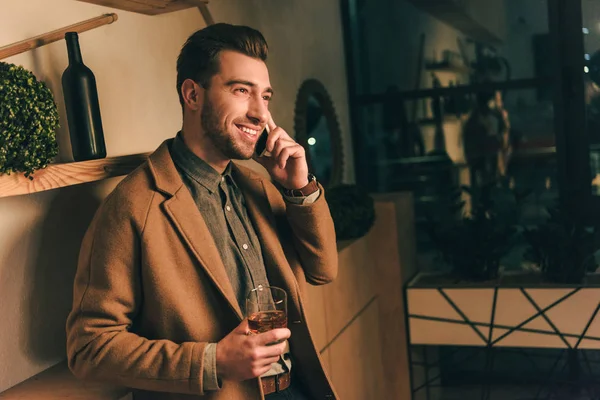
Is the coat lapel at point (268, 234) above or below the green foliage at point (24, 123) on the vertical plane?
below

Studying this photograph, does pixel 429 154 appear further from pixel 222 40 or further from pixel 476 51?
pixel 222 40

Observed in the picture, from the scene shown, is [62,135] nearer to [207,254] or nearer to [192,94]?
[192,94]

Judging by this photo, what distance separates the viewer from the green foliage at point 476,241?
11.2 feet

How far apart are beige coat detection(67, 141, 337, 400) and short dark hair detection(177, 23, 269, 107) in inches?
8.1

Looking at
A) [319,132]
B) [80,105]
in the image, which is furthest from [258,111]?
[319,132]

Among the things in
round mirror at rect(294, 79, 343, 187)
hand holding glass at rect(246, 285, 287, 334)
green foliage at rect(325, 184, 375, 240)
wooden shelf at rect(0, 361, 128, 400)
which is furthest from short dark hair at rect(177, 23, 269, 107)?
round mirror at rect(294, 79, 343, 187)

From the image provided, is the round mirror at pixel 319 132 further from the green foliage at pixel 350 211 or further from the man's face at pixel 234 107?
the man's face at pixel 234 107

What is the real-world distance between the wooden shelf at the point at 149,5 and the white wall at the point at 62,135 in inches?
1.7

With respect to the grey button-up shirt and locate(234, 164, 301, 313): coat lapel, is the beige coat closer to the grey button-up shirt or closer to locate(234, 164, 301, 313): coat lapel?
the grey button-up shirt

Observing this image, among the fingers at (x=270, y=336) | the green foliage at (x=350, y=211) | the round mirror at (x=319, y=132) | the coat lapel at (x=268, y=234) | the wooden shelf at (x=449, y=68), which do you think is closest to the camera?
the fingers at (x=270, y=336)

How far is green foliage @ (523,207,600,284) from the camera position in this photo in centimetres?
323

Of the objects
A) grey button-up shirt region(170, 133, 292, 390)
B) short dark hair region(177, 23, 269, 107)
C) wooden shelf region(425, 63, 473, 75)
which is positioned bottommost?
grey button-up shirt region(170, 133, 292, 390)

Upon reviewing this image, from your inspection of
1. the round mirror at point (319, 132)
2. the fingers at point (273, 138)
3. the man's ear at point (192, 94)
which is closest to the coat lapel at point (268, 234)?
the fingers at point (273, 138)

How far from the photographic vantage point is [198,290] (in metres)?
1.57
